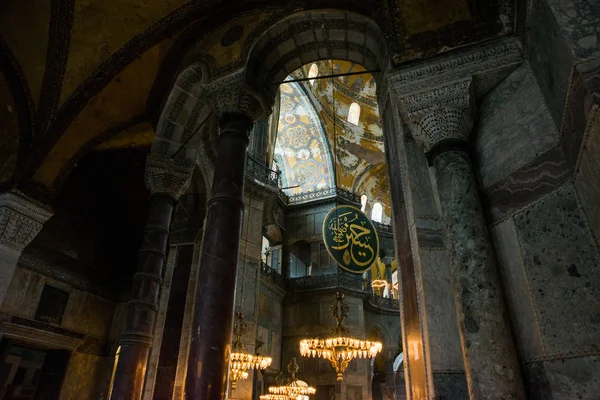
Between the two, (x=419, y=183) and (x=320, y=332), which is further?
(x=320, y=332)

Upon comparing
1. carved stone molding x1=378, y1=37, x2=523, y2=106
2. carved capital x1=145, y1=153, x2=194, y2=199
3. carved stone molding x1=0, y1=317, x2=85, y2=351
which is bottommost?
carved stone molding x1=0, y1=317, x2=85, y2=351

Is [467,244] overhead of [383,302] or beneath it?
beneath

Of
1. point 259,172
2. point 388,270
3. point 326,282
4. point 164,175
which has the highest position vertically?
point 259,172

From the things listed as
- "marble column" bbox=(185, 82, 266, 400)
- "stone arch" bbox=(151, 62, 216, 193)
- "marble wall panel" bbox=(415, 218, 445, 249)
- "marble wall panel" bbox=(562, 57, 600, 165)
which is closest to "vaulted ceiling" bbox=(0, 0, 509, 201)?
"stone arch" bbox=(151, 62, 216, 193)

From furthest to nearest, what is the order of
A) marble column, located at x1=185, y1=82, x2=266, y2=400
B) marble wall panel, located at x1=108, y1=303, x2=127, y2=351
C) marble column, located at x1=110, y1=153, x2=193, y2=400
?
marble wall panel, located at x1=108, y1=303, x2=127, y2=351 < marble column, located at x1=110, y1=153, x2=193, y2=400 < marble column, located at x1=185, y1=82, x2=266, y2=400

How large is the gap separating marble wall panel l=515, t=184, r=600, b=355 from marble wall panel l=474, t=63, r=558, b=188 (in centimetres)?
40

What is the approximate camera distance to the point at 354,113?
16250 mm

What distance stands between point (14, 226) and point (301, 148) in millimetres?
10598

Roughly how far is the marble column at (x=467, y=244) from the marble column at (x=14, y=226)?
547cm

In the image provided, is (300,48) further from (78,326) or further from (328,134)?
(328,134)

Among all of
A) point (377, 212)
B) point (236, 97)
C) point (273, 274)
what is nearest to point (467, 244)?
point (236, 97)

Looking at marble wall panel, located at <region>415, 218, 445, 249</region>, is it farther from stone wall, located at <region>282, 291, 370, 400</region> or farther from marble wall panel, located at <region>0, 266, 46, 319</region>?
stone wall, located at <region>282, 291, 370, 400</region>

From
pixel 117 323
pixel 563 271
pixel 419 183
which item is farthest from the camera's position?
pixel 117 323

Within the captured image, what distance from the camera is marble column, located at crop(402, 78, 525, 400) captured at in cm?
223
